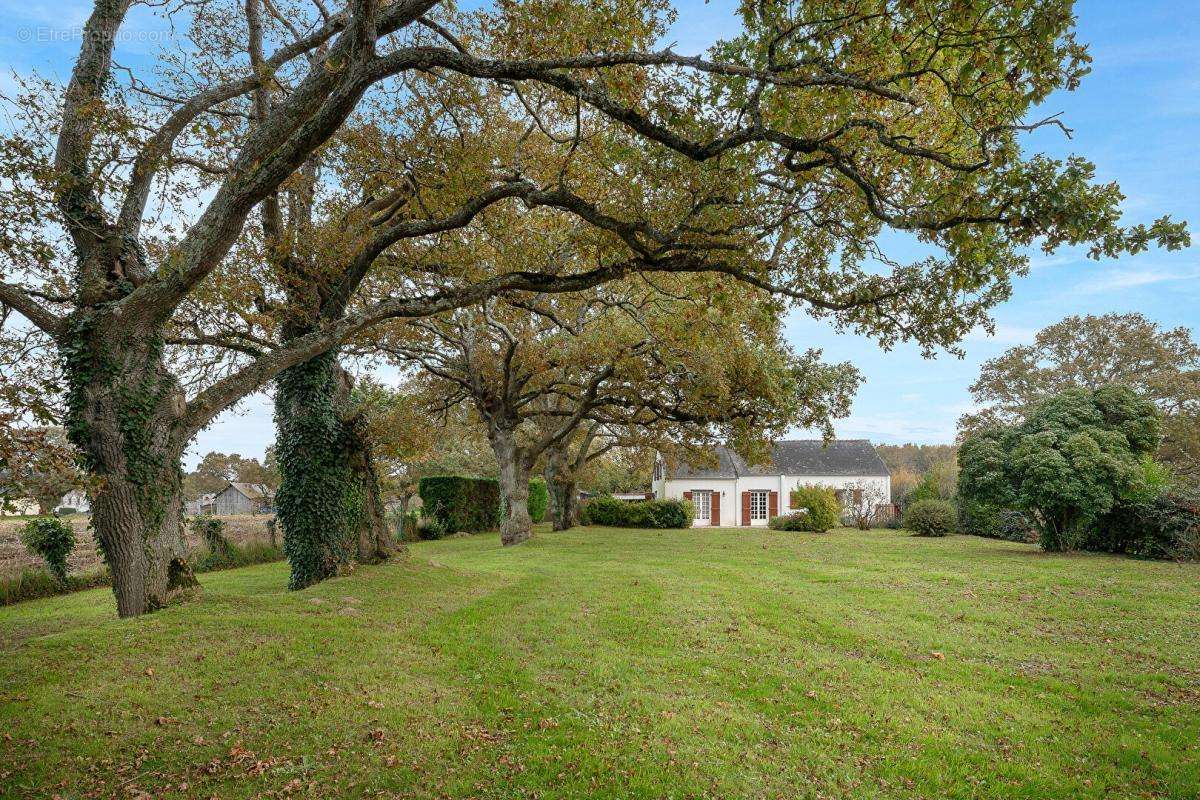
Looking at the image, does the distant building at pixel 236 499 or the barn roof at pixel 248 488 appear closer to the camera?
the barn roof at pixel 248 488

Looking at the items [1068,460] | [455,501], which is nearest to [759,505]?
[455,501]

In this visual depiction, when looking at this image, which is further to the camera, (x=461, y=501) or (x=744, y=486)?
(x=744, y=486)

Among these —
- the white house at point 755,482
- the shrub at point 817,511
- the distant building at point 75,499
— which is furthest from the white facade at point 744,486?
the distant building at point 75,499

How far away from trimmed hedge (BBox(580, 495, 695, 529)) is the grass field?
22174mm

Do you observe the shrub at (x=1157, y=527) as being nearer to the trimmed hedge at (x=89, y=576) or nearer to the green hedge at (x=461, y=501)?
the green hedge at (x=461, y=501)

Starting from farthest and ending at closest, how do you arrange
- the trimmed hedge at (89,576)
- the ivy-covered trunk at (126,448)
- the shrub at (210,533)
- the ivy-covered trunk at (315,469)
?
the shrub at (210,533) → the trimmed hedge at (89,576) → the ivy-covered trunk at (315,469) → the ivy-covered trunk at (126,448)

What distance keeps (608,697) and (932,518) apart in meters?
25.3

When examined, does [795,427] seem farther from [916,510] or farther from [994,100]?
[994,100]

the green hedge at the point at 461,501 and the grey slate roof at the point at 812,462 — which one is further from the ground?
the grey slate roof at the point at 812,462

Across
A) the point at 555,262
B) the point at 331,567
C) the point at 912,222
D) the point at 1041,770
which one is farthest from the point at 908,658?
the point at 331,567

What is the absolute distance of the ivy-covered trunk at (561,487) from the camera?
92.4ft

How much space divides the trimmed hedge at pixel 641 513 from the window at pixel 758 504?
8208mm

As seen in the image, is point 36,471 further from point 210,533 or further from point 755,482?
point 755,482

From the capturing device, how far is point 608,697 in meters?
6.41
